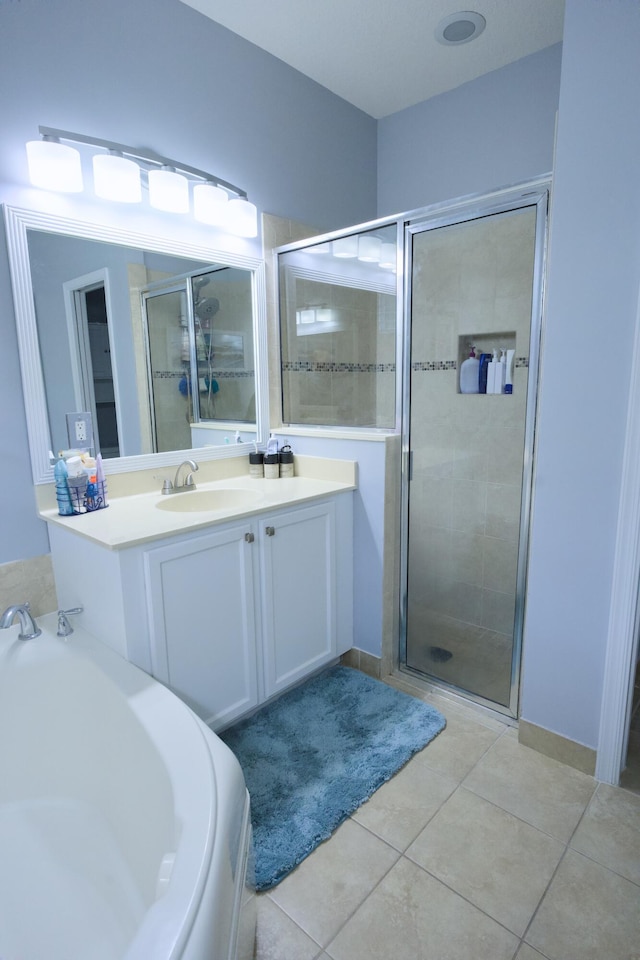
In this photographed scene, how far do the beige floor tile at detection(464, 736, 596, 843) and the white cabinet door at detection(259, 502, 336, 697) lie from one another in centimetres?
75

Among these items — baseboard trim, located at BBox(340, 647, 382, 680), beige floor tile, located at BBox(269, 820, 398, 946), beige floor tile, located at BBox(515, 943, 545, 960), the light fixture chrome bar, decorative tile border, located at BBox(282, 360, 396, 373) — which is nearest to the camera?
beige floor tile, located at BBox(515, 943, 545, 960)

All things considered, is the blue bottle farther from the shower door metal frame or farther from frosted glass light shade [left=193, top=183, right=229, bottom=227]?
the shower door metal frame

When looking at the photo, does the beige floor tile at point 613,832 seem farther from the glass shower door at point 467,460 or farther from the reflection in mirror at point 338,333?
the reflection in mirror at point 338,333

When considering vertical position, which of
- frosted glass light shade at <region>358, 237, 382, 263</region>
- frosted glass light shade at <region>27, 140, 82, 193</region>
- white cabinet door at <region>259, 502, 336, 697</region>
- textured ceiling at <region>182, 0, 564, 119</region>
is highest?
textured ceiling at <region>182, 0, 564, 119</region>

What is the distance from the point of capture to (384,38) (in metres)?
2.22

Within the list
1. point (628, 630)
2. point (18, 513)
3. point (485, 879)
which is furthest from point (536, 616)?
point (18, 513)

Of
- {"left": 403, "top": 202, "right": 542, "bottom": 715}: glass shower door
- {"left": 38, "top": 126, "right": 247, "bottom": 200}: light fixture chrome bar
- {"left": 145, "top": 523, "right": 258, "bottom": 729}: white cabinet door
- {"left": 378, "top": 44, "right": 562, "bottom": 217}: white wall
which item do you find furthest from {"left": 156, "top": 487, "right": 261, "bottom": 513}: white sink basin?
{"left": 378, "top": 44, "right": 562, "bottom": 217}: white wall

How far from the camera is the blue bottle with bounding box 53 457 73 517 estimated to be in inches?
68.9

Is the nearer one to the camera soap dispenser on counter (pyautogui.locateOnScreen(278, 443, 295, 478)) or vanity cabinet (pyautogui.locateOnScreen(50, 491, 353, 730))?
vanity cabinet (pyautogui.locateOnScreen(50, 491, 353, 730))

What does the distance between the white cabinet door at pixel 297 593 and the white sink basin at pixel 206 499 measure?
0.21m

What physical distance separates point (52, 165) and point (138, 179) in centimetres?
31

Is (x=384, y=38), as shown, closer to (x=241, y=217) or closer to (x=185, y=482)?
(x=241, y=217)

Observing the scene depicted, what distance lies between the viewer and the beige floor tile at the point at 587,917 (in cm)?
124

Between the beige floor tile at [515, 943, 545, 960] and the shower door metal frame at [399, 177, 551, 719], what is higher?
the shower door metal frame at [399, 177, 551, 719]
